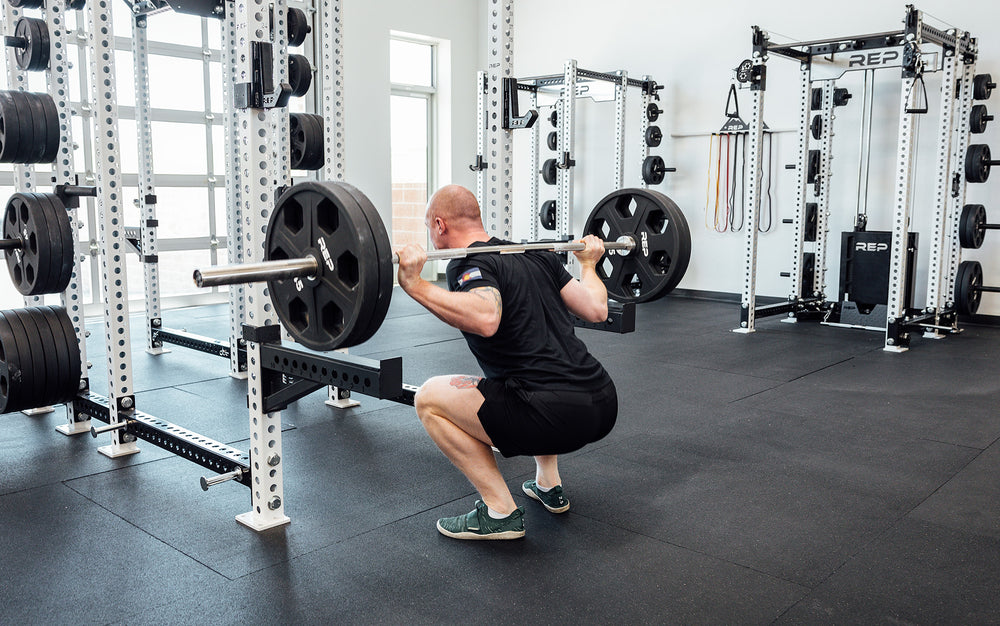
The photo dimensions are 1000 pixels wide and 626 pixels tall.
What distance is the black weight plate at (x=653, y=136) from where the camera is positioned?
7633 mm

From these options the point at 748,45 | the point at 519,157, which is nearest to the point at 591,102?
the point at 519,157

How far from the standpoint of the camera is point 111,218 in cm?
309

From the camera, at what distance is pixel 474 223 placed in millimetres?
2332

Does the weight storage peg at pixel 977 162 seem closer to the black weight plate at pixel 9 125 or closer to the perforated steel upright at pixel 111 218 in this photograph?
the perforated steel upright at pixel 111 218

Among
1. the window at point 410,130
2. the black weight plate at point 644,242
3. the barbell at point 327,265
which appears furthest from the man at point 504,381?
the window at point 410,130

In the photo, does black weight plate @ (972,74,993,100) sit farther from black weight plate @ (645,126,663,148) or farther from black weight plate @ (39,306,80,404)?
black weight plate @ (39,306,80,404)

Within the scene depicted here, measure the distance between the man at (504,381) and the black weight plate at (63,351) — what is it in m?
1.54

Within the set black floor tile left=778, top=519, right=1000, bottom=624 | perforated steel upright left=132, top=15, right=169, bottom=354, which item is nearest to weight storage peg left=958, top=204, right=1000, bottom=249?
black floor tile left=778, top=519, right=1000, bottom=624

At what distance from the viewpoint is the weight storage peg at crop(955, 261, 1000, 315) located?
5.80 metres

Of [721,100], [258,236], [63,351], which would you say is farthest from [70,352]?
[721,100]

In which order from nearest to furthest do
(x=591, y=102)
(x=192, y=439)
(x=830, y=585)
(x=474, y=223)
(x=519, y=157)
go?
1. (x=830, y=585)
2. (x=474, y=223)
3. (x=192, y=439)
4. (x=591, y=102)
5. (x=519, y=157)

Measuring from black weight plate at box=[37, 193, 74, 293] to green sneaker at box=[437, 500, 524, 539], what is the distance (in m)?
1.73

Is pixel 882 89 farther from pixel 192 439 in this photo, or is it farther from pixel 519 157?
pixel 192 439

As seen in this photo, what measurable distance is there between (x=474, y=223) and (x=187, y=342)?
10.1ft
